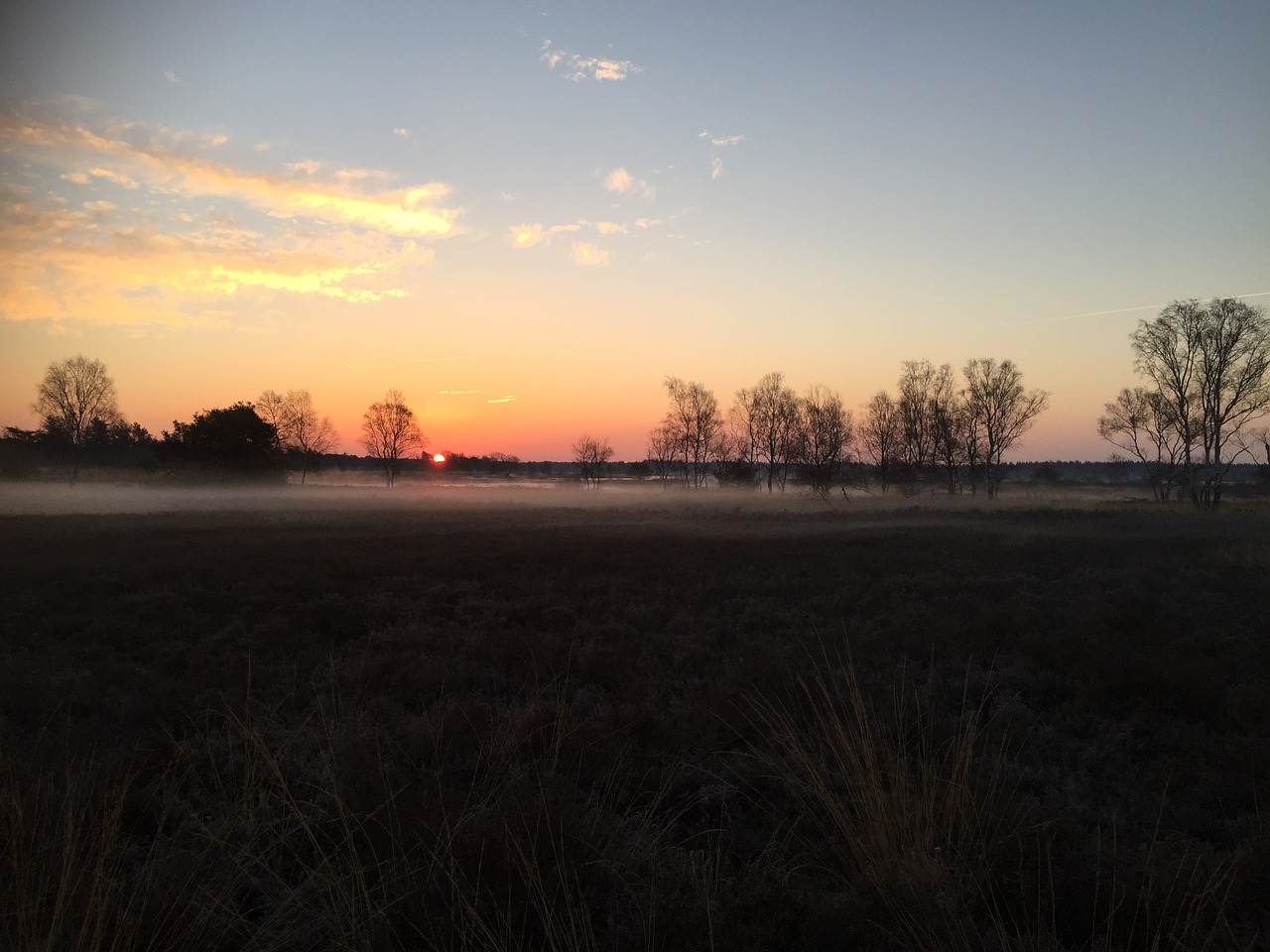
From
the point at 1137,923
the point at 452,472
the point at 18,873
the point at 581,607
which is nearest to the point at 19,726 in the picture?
the point at 18,873

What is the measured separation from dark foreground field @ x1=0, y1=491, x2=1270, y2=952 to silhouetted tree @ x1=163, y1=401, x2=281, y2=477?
58122 mm

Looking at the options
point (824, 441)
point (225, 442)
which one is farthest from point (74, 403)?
point (824, 441)

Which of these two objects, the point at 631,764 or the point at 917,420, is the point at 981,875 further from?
the point at 917,420

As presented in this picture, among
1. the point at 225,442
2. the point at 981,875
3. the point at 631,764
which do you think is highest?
the point at 225,442

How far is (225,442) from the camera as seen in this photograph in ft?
217

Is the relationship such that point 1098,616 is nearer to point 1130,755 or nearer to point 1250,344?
point 1130,755

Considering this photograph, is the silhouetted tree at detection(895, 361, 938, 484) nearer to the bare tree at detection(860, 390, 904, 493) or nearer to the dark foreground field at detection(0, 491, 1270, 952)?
the bare tree at detection(860, 390, 904, 493)

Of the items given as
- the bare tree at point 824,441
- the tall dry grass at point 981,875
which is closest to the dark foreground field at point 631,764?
the tall dry grass at point 981,875

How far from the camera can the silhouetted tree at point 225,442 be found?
65.7 m

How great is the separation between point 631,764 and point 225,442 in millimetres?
73367

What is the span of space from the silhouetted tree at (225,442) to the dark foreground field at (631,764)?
5812cm

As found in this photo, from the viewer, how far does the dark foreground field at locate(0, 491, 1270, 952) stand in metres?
3.86

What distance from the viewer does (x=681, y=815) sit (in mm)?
A: 5477

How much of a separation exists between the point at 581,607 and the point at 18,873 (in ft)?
33.8
